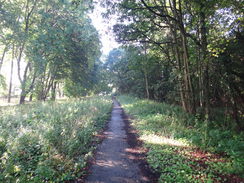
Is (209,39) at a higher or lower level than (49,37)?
lower

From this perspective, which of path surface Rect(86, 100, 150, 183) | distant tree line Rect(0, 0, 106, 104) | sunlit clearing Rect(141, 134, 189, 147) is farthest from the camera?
distant tree line Rect(0, 0, 106, 104)

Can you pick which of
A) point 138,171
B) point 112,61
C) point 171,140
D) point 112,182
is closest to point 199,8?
point 171,140

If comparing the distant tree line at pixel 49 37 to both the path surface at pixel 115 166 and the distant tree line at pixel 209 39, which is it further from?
the path surface at pixel 115 166

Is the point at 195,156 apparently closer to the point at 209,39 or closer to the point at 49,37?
the point at 209,39

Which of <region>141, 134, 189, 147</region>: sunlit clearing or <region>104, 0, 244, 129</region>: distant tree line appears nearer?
<region>141, 134, 189, 147</region>: sunlit clearing

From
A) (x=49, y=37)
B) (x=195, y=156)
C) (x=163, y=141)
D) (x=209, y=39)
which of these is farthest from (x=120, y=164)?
(x=49, y=37)

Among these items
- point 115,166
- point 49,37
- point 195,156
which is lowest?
point 115,166

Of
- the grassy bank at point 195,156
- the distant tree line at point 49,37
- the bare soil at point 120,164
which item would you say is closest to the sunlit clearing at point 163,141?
the grassy bank at point 195,156

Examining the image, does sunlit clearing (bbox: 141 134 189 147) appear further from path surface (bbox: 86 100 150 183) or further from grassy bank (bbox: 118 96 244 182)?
path surface (bbox: 86 100 150 183)

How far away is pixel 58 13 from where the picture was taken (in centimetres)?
1441

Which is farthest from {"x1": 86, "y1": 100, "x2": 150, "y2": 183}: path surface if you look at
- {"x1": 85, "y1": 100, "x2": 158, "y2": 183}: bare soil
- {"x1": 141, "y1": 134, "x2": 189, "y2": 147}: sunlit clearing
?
{"x1": 141, "y1": 134, "x2": 189, "y2": 147}: sunlit clearing

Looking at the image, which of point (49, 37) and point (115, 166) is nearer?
point (115, 166)

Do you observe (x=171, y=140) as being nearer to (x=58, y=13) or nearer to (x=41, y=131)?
(x=41, y=131)

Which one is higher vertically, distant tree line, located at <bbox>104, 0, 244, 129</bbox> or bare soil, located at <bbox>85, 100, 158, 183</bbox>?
distant tree line, located at <bbox>104, 0, 244, 129</bbox>
